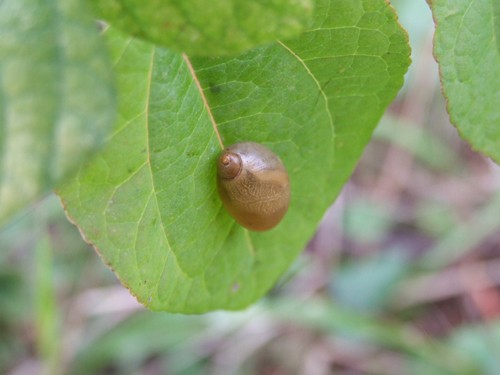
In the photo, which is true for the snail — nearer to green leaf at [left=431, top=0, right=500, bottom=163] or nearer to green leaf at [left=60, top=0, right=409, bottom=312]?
green leaf at [left=60, top=0, right=409, bottom=312]

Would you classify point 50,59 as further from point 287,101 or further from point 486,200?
point 486,200

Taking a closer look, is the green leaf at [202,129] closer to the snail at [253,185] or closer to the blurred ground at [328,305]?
the snail at [253,185]

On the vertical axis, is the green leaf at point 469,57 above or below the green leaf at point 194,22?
below

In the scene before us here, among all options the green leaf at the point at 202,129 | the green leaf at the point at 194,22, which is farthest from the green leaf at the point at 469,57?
the green leaf at the point at 194,22

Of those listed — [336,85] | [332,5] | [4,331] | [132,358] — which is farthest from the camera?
[4,331]

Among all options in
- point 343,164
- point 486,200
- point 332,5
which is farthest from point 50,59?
point 486,200

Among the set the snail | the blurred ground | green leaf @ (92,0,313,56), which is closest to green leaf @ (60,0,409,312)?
the snail
